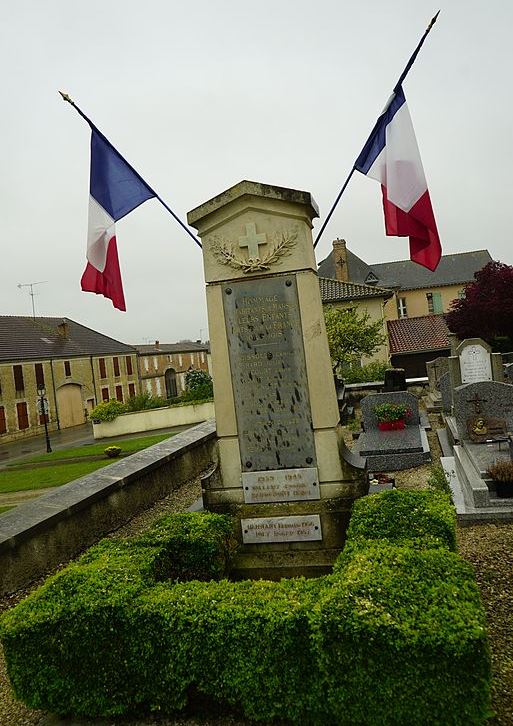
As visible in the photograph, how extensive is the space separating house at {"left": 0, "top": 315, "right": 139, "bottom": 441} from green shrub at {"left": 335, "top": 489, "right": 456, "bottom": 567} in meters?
35.5

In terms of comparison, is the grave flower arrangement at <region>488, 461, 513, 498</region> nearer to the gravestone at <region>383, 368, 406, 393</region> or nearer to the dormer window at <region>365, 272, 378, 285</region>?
the gravestone at <region>383, 368, 406, 393</region>

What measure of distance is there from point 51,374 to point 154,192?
132 ft

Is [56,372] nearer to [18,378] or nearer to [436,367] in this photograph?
[18,378]

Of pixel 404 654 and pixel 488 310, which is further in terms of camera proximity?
pixel 488 310

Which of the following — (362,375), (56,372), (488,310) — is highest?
(488,310)

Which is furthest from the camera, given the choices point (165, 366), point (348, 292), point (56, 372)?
point (165, 366)

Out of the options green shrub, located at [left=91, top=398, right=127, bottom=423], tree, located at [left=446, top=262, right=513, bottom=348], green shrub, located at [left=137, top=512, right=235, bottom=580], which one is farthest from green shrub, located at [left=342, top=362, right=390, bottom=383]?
green shrub, located at [left=137, top=512, right=235, bottom=580]

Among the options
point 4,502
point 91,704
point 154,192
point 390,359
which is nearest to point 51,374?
point 390,359

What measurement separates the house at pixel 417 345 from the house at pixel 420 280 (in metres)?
12.3

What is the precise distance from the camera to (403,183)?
20.5ft

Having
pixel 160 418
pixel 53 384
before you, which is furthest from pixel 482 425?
pixel 53 384

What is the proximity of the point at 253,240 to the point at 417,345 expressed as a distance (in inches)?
1175

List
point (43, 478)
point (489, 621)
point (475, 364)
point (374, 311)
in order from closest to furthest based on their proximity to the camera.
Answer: point (489, 621) < point (43, 478) < point (475, 364) < point (374, 311)

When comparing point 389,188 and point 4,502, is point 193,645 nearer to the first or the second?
point 389,188
